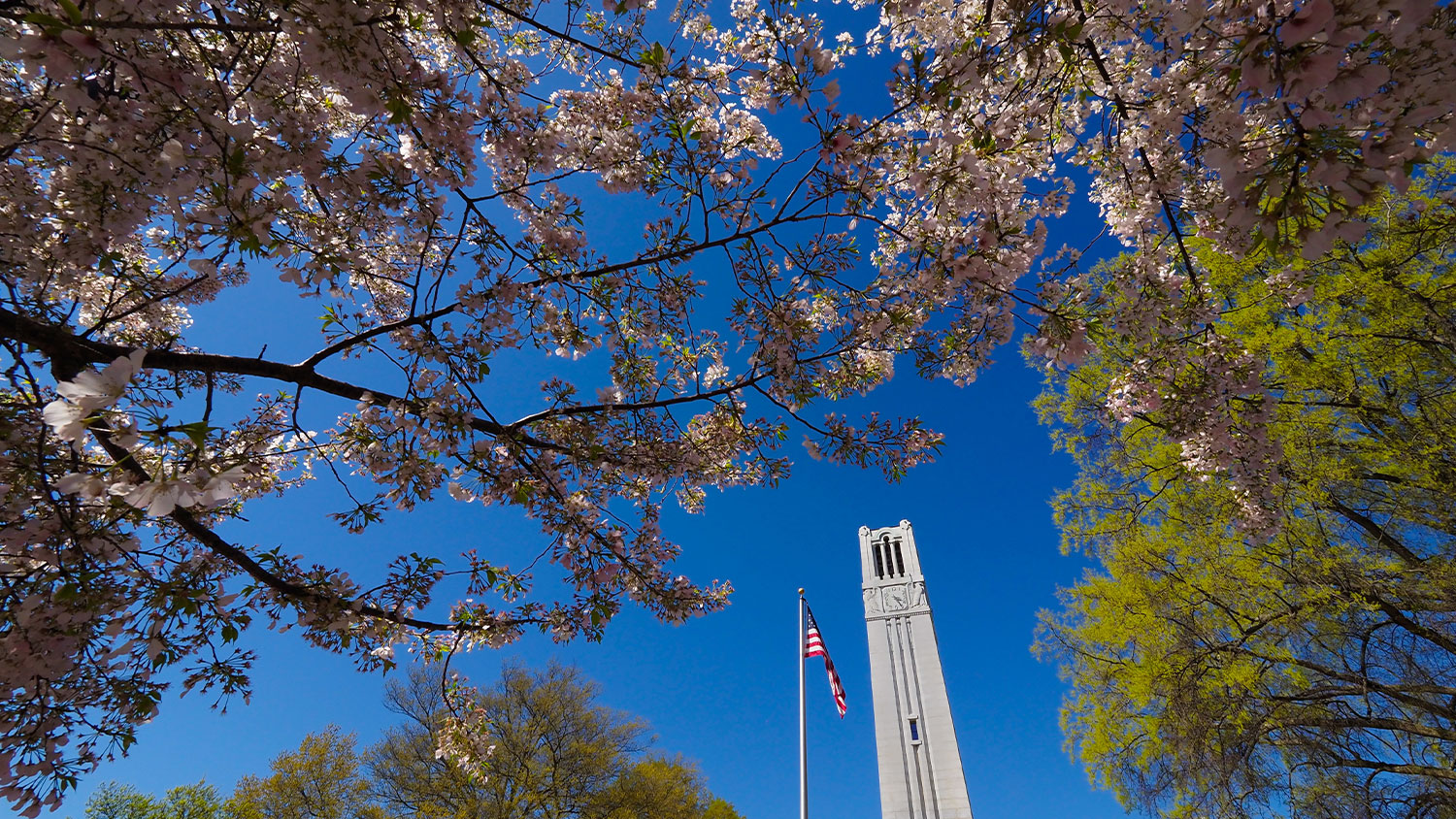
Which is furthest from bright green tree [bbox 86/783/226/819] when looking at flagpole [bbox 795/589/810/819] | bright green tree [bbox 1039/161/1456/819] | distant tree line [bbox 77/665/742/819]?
bright green tree [bbox 1039/161/1456/819]

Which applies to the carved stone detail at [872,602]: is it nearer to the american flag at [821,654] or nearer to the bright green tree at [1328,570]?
the american flag at [821,654]

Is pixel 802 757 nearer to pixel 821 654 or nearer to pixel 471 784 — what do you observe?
pixel 821 654

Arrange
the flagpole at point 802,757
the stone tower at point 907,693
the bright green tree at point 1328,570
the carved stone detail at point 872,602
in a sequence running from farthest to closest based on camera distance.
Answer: the carved stone detail at point 872,602, the stone tower at point 907,693, the flagpole at point 802,757, the bright green tree at point 1328,570

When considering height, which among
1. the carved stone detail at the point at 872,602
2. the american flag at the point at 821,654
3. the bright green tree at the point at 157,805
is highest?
the carved stone detail at the point at 872,602

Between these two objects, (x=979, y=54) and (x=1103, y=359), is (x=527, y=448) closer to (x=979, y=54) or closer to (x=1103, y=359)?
(x=979, y=54)

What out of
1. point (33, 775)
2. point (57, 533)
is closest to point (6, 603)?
point (57, 533)

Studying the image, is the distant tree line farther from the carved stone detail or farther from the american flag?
the carved stone detail

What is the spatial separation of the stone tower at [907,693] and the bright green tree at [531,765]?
310 inches

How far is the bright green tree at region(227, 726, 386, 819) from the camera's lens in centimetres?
1201

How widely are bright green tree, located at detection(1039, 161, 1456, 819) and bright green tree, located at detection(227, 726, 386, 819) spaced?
15.4 m

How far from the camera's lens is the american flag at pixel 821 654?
1170 centimetres

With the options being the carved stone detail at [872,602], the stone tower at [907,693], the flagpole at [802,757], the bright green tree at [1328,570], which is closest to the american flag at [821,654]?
the flagpole at [802,757]

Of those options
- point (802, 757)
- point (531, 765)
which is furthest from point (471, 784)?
point (802, 757)

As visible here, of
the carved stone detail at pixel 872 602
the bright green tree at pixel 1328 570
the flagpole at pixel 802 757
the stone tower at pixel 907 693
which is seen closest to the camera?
the bright green tree at pixel 1328 570
